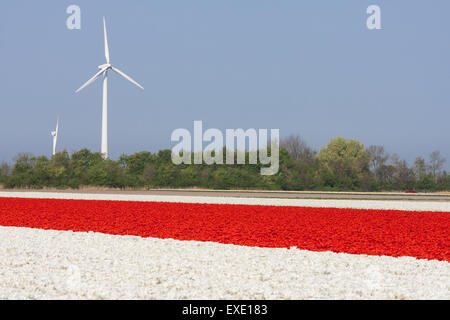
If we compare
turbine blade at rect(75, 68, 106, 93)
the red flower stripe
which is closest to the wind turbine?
turbine blade at rect(75, 68, 106, 93)

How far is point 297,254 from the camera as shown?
12070mm

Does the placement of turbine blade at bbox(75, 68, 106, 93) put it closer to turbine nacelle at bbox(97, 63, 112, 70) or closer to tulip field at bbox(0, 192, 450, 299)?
turbine nacelle at bbox(97, 63, 112, 70)

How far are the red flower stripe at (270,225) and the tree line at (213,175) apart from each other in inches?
1230

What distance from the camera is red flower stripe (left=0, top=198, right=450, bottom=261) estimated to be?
44.0 ft

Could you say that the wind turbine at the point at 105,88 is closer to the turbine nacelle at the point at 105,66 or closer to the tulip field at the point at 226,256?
the turbine nacelle at the point at 105,66

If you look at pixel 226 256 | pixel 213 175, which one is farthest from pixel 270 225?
pixel 213 175

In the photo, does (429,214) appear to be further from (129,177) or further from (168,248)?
(129,177)

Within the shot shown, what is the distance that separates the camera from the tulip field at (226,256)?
8820mm

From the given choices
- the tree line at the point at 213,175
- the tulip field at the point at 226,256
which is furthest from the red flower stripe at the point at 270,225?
the tree line at the point at 213,175

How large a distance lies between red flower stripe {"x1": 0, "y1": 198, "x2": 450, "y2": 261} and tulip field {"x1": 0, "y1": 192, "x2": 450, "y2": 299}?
1.5 inches

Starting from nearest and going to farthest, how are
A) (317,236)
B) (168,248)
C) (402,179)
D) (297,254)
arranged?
(297,254) < (168,248) < (317,236) < (402,179)

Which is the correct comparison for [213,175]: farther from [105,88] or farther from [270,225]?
[270,225]
